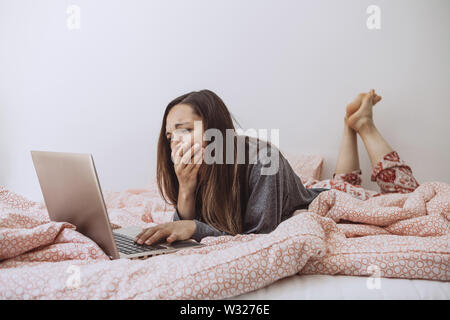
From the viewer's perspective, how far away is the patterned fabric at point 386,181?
1469 mm

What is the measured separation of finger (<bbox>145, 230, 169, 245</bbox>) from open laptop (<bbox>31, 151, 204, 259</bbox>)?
1cm

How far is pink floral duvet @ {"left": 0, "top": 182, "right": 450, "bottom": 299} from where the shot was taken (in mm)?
599

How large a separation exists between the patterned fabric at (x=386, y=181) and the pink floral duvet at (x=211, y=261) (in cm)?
52

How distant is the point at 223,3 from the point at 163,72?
0.50m

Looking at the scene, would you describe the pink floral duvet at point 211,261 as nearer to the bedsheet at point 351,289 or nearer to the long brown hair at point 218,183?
the bedsheet at point 351,289

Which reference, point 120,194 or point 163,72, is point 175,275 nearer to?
point 120,194

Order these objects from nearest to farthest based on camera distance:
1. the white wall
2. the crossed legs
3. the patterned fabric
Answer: the patterned fabric → the crossed legs → the white wall

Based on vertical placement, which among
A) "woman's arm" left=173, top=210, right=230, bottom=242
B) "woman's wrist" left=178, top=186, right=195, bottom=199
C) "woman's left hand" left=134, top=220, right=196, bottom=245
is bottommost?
"woman's arm" left=173, top=210, right=230, bottom=242

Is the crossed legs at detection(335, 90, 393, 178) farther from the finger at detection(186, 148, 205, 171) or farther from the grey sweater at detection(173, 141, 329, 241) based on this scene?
the finger at detection(186, 148, 205, 171)

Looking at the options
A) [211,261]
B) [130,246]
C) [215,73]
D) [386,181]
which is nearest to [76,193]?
[130,246]

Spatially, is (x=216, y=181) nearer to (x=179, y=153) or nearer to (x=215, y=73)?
(x=179, y=153)

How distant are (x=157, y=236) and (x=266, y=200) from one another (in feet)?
0.96

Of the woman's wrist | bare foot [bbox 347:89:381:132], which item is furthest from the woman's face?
bare foot [bbox 347:89:381:132]
